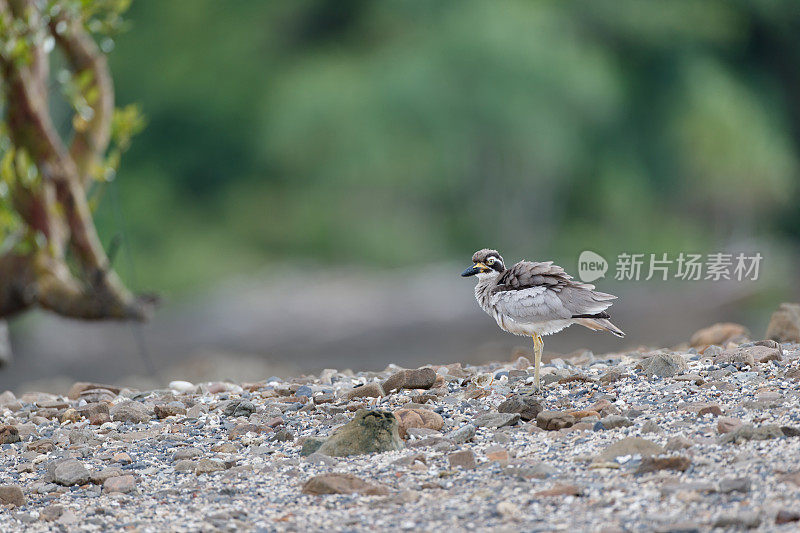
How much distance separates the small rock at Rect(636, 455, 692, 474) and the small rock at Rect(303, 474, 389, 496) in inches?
27.7

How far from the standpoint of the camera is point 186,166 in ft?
47.4

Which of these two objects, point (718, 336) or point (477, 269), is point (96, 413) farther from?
point (718, 336)

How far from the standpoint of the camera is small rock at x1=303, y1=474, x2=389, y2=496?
267cm

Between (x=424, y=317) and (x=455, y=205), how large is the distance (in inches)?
147

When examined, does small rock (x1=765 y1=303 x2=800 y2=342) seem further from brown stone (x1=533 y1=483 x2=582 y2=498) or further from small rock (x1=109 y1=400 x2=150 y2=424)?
small rock (x1=109 y1=400 x2=150 y2=424)

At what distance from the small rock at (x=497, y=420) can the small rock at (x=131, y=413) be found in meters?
1.35

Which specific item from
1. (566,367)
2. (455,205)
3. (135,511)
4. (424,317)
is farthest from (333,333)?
(135,511)

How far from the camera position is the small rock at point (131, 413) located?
3.72m

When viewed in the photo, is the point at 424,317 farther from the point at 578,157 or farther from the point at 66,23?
the point at 66,23

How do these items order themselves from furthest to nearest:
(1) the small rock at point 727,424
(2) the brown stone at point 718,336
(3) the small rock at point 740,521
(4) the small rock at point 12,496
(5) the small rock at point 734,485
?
(2) the brown stone at point 718,336 < (4) the small rock at point 12,496 < (1) the small rock at point 727,424 < (5) the small rock at point 734,485 < (3) the small rock at point 740,521

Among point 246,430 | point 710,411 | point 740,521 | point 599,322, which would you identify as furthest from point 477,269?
point 740,521

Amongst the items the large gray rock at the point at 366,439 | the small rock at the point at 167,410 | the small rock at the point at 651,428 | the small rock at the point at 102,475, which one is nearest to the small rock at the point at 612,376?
the small rock at the point at 651,428

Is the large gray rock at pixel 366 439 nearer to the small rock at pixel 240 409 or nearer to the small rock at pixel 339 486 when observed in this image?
the small rock at pixel 339 486

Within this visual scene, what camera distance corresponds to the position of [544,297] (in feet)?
10.2
